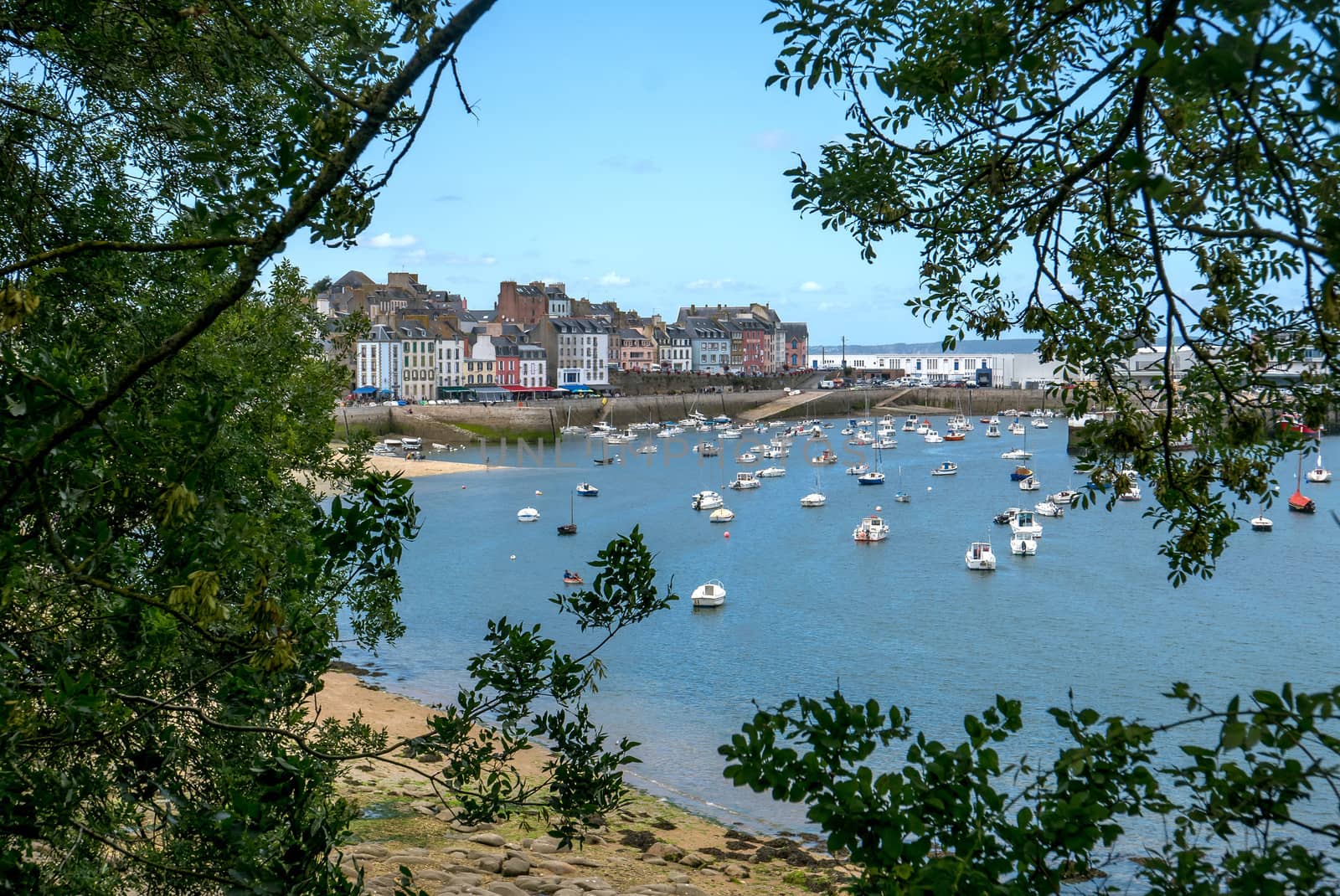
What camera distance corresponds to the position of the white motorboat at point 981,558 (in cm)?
3884

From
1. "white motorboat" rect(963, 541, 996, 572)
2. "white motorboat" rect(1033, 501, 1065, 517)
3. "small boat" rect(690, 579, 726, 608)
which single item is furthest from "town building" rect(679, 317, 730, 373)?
"small boat" rect(690, 579, 726, 608)

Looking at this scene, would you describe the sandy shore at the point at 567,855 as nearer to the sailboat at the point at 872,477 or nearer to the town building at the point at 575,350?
the sailboat at the point at 872,477

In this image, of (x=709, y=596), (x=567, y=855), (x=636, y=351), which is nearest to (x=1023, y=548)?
(x=709, y=596)

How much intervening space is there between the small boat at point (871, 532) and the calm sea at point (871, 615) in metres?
0.48

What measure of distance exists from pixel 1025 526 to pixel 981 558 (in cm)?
826

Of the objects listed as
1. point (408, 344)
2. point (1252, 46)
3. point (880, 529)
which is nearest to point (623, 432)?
point (408, 344)

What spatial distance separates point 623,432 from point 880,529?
57162mm

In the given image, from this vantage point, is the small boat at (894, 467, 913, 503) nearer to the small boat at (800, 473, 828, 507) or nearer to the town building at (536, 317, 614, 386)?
the small boat at (800, 473, 828, 507)

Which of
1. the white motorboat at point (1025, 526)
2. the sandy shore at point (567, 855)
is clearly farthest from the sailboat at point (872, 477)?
the sandy shore at point (567, 855)

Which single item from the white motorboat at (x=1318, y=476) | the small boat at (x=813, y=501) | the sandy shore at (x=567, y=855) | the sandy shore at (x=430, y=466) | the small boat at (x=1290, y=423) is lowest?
the sandy shore at (x=567, y=855)

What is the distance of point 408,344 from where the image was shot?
103438 mm

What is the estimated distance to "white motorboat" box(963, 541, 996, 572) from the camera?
38.8 metres

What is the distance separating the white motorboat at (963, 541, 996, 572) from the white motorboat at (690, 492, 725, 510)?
16.7 meters

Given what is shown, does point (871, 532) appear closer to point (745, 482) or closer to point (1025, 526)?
point (1025, 526)
